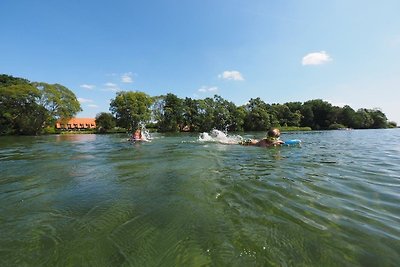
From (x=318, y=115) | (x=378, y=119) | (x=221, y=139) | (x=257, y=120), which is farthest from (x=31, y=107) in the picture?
(x=378, y=119)

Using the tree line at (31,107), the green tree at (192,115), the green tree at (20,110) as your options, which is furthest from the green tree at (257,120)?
the green tree at (20,110)

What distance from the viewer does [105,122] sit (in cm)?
7775

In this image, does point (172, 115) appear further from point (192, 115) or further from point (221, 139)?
point (221, 139)

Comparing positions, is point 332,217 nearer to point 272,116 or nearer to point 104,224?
point 104,224

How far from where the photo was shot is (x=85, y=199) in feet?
16.9

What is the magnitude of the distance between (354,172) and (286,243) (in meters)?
5.54

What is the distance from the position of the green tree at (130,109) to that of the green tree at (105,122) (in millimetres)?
7466

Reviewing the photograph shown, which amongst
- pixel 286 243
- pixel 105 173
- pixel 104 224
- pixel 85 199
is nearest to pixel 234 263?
pixel 286 243

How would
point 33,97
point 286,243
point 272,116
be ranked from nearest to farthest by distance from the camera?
point 286,243
point 33,97
point 272,116

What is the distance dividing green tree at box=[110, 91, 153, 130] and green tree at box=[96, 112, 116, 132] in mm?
7466

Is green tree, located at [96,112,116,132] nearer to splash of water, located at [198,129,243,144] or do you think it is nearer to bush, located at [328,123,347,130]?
splash of water, located at [198,129,243,144]

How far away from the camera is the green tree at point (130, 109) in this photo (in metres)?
68.3

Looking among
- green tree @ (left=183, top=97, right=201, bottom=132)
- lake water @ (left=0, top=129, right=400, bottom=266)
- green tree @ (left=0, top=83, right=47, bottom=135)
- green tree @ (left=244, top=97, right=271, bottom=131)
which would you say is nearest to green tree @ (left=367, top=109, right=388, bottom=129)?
green tree @ (left=244, top=97, right=271, bottom=131)

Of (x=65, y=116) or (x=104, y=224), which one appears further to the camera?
(x=65, y=116)
